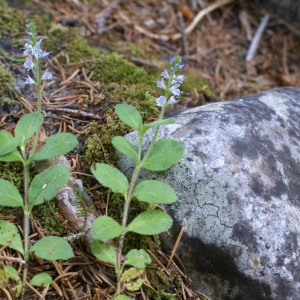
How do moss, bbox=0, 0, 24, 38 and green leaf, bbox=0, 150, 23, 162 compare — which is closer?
green leaf, bbox=0, 150, 23, 162

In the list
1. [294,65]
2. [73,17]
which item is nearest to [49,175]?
[73,17]

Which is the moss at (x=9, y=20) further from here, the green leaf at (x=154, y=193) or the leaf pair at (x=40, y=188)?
the green leaf at (x=154, y=193)

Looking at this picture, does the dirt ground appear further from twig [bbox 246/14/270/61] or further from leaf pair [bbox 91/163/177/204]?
leaf pair [bbox 91/163/177/204]

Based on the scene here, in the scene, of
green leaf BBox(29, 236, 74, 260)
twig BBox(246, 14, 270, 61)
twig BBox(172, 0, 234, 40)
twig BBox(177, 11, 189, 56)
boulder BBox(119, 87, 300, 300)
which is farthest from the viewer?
twig BBox(246, 14, 270, 61)

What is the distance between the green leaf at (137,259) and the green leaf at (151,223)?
0.39ft

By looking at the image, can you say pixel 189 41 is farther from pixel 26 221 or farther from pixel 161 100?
pixel 26 221

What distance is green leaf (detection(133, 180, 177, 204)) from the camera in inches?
86.3

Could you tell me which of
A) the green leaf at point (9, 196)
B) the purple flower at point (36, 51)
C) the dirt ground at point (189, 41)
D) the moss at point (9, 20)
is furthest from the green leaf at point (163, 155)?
the moss at point (9, 20)

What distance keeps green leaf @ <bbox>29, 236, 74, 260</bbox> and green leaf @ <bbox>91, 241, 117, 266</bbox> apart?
155 mm

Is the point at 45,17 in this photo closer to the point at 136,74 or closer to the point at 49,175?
the point at 136,74

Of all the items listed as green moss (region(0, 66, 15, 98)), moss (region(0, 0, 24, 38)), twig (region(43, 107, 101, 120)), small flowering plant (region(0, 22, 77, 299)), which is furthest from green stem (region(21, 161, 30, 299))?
moss (region(0, 0, 24, 38))

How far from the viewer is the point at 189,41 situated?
223 inches

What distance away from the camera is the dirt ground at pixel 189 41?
13.2 feet

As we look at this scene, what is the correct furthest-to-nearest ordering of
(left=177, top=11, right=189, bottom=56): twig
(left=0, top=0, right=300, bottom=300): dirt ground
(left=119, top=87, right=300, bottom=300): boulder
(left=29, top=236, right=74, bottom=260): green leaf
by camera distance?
(left=177, top=11, right=189, bottom=56): twig
(left=0, top=0, right=300, bottom=300): dirt ground
(left=119, top=87, right=300, bottom=300): boulder
(left=29, top=236, right=74, bottom=260): green leaf
